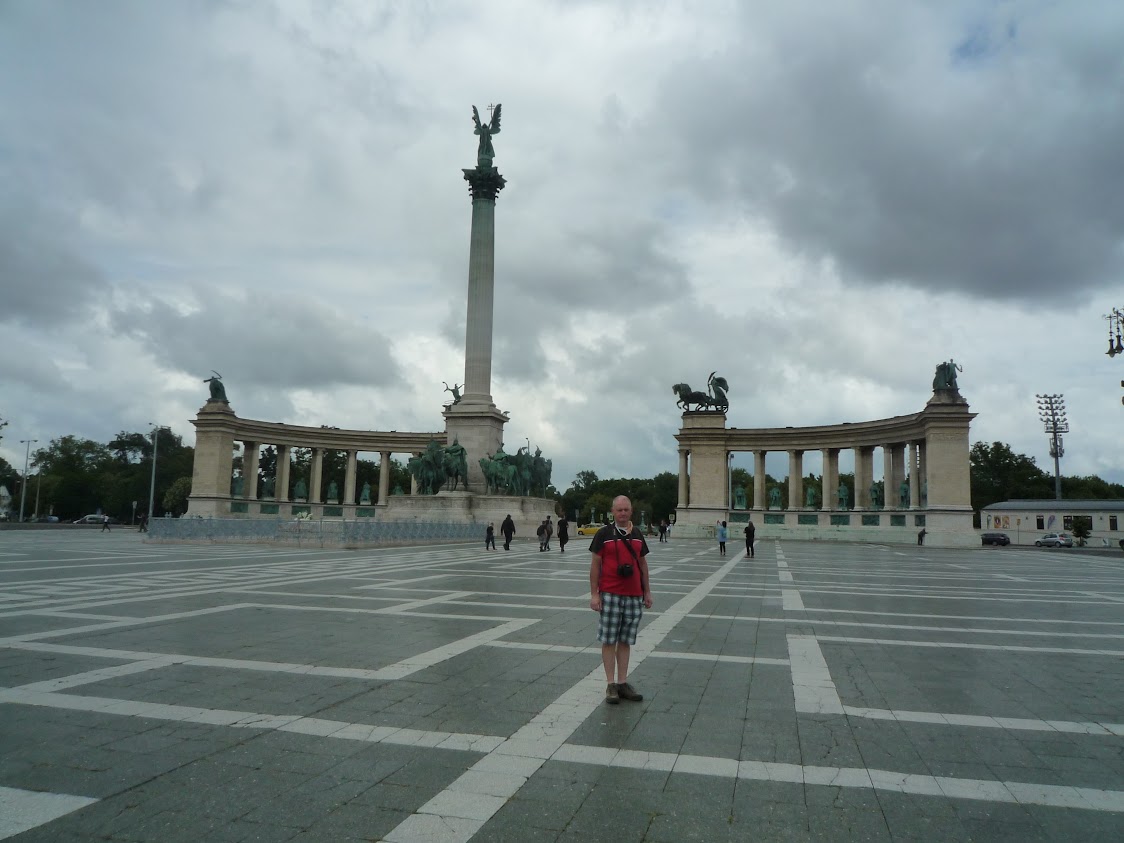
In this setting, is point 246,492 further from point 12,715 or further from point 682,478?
point 12,715

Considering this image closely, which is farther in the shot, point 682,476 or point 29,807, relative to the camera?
point 682,476

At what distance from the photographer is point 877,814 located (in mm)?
4781

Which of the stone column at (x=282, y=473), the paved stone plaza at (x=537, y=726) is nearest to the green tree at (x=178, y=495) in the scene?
the stone column at (x=282, y=473)

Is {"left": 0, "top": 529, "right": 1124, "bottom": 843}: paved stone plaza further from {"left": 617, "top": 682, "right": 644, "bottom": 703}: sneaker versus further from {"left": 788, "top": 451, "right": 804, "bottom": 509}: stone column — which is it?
{"left": 788, "top": 451, "right": 804, "bottom": 509}: stone column

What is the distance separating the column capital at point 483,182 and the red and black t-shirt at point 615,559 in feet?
166

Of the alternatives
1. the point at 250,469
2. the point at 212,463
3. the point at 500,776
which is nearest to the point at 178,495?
the point at 250,469

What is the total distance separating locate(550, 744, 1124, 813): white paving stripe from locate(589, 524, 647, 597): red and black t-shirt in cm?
179

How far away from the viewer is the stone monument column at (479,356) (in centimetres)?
5181

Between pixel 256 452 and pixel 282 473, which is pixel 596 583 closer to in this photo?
pixel 282 473

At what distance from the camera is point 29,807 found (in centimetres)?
470

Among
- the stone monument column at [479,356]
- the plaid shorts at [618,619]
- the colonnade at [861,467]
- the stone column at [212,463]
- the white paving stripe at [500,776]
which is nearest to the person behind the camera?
the white paving stripe at [500,776]

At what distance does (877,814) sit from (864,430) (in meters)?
66.4

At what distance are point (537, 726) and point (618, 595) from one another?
1485 millimetres

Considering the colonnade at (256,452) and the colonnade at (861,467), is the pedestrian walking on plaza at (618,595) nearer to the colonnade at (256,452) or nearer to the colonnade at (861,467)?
the colonnade at (861,467)
